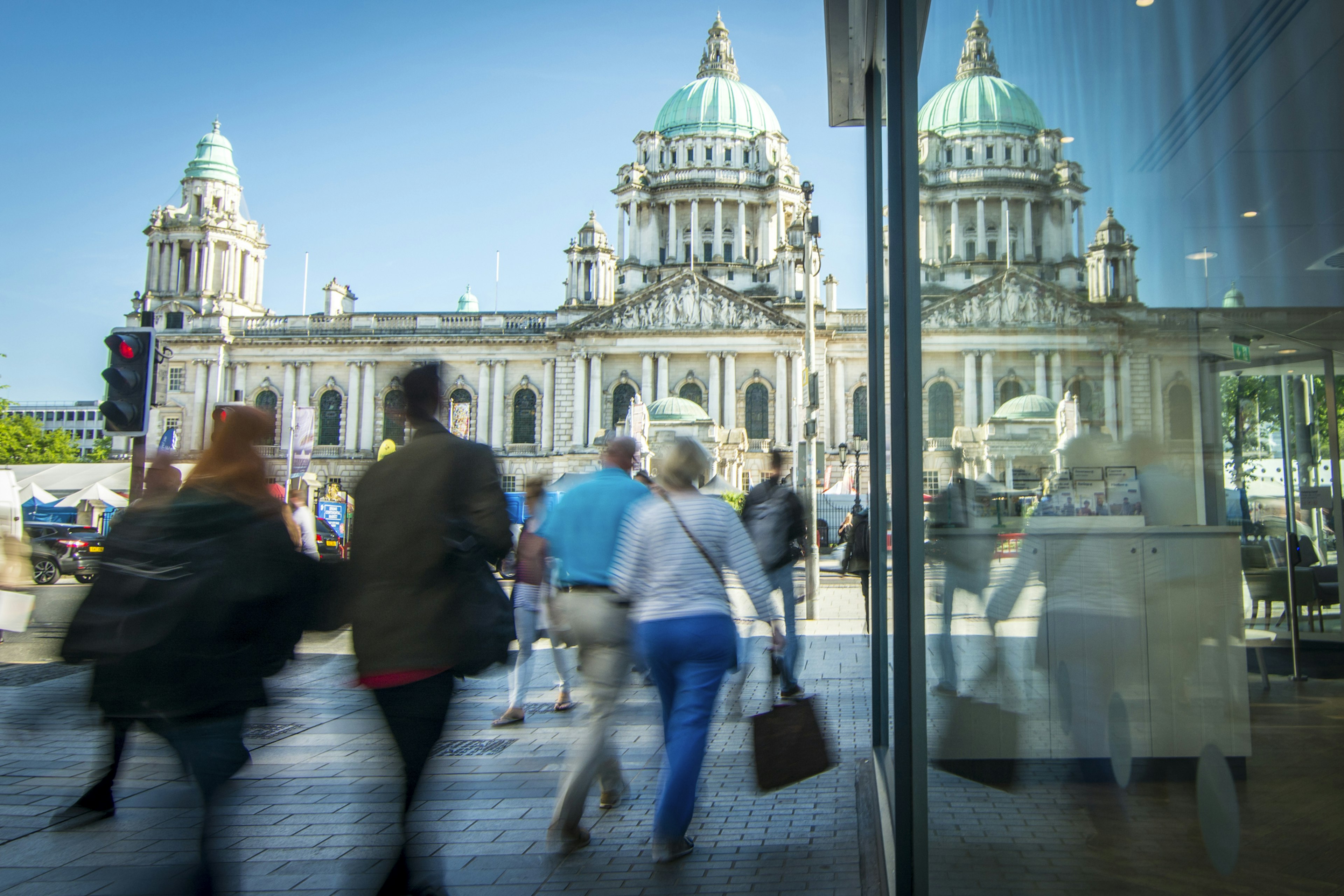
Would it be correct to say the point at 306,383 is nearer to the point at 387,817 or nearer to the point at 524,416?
the point at 524,416

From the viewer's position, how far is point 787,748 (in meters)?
4.16

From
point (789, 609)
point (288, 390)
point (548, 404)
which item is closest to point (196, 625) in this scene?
point (789, 609)

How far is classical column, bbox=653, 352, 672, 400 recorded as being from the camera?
54094mm

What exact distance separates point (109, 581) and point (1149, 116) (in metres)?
3.21

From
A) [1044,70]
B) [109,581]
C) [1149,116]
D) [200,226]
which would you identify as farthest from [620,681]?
[200,226]

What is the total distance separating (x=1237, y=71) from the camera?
40.3 inches

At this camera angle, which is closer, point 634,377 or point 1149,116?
point 1149,116

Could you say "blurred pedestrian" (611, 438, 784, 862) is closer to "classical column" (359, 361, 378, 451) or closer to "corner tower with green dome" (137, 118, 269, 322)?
"classical column" (359, 361, 378, 451)

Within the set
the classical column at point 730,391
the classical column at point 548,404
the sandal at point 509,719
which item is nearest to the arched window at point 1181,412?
the sandal at point 509,719

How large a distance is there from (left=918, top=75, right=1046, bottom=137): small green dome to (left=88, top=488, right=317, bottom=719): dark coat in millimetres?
2459

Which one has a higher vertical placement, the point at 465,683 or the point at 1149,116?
the point at 1149,116

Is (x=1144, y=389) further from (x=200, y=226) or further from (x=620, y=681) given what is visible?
(x=200, y=226)

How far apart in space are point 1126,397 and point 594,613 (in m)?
3.40

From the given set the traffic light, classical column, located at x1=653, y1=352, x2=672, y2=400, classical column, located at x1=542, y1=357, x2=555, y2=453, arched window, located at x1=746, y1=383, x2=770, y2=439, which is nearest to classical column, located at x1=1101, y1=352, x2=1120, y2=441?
the traffic light
